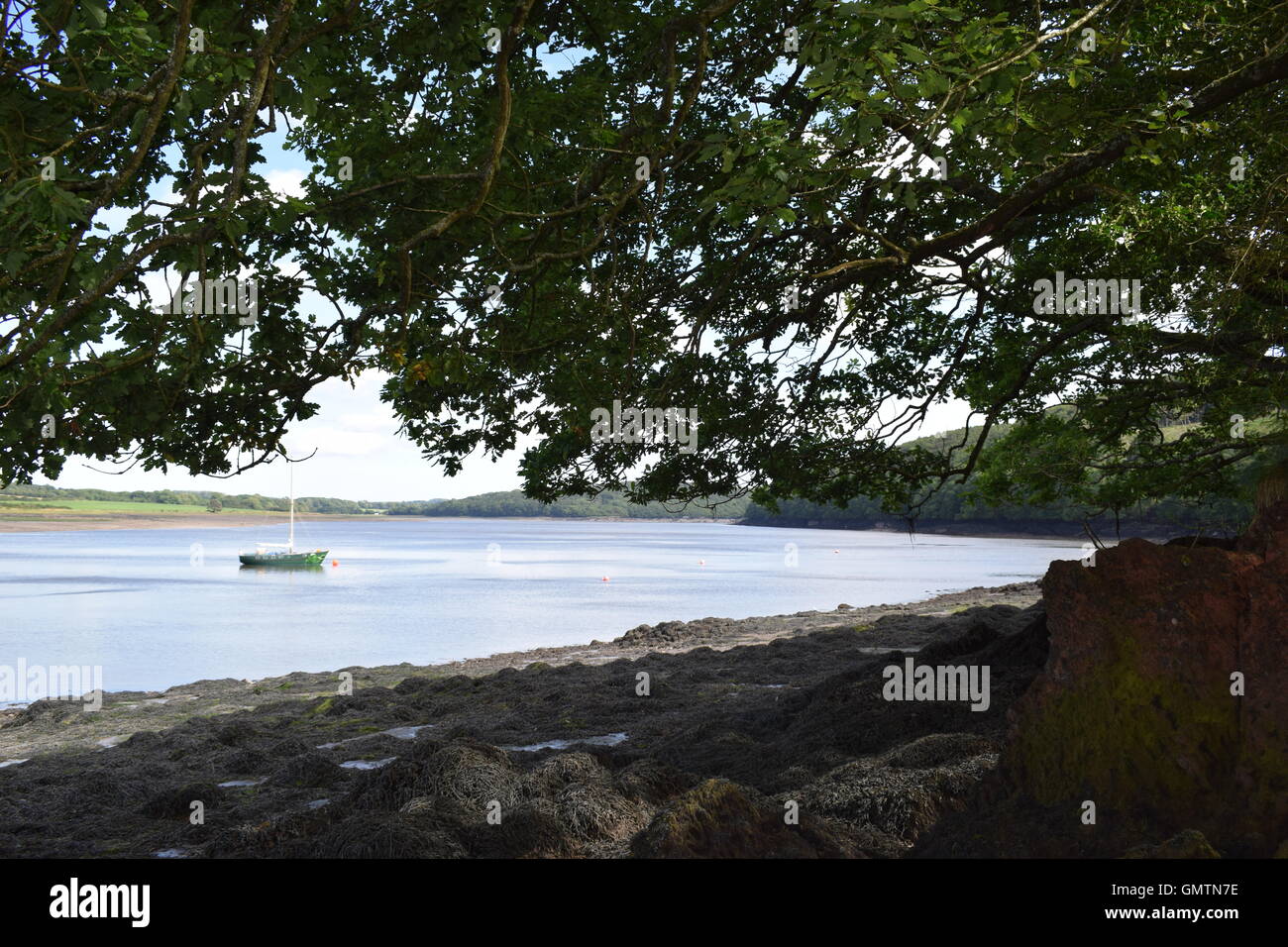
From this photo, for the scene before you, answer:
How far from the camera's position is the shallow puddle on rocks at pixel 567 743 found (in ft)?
33.9

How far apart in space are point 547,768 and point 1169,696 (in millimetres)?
4785

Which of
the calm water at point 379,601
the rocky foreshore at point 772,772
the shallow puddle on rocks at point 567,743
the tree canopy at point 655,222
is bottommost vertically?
the calm water at point 379,601

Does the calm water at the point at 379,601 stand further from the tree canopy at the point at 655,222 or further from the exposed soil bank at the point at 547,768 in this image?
the tree canopy at the point at 655,222

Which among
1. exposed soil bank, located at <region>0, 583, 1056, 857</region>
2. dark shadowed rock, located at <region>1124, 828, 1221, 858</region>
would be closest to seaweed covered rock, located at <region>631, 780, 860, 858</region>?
exposed soil bank, located at <region>0, 583, 1056, 857</region>

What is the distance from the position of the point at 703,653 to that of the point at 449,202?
11.6m

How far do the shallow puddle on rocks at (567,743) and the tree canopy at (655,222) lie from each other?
2.95 m

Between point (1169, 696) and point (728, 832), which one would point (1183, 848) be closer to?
point (1169, 696)

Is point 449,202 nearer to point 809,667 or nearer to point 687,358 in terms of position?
point 687,358

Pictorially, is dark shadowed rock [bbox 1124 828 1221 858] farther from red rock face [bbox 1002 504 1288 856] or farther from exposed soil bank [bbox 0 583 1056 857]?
exposed soil bank [bbox 0 583 1056 857]

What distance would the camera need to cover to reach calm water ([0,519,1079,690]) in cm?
3425

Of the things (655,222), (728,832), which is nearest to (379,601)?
(655,222)

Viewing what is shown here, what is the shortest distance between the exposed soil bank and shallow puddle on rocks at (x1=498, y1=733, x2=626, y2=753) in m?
0.05

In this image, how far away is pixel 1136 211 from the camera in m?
10.0

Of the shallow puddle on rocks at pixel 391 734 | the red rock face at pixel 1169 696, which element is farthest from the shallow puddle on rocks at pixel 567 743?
the red rock face at pixel 1169 696
